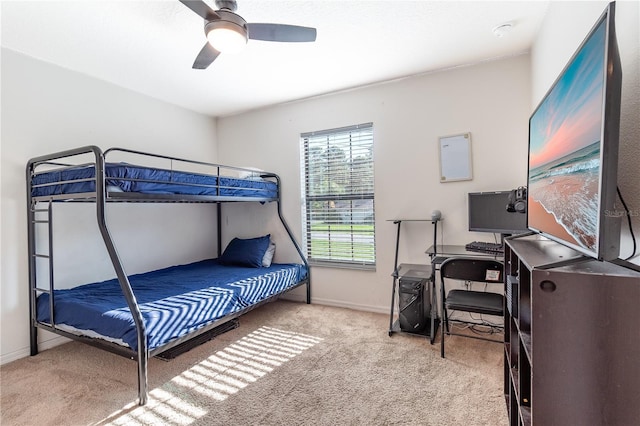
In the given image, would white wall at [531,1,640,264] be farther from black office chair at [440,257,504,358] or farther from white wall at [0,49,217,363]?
white wall at [0,49,217,363]

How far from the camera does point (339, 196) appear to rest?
11.6 feet

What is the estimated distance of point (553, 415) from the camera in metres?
0.82

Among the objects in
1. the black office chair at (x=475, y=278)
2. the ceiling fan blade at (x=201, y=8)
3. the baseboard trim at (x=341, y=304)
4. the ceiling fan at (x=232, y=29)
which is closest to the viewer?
the ceiling fan blade at (x=201, y=8)

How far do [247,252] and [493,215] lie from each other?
8.33ft

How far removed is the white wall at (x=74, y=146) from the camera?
2.45 metres

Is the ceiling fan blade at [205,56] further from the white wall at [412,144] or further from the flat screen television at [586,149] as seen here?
the flat screen television at [586,149]

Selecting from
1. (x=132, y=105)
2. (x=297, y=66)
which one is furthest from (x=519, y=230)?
(x=132, y=105)

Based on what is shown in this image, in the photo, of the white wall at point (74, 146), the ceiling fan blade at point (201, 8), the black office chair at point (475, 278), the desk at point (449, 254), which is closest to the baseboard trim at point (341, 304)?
the desk at point (449, 254)

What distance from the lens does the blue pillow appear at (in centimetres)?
353

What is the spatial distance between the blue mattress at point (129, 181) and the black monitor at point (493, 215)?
2.28 m

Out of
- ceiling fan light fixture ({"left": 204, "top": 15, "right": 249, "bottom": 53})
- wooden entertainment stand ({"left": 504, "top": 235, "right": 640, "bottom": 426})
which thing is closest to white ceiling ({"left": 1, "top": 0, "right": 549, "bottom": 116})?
ceiling fan light fixture ({"left": 204, "top": 15, "right": 249, "bottom": 53})

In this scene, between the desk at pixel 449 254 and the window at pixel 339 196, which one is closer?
the desk at pixel 449 254

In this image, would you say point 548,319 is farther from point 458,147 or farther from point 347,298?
point 347,298

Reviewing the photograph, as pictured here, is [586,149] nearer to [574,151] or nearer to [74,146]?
[574,151]
